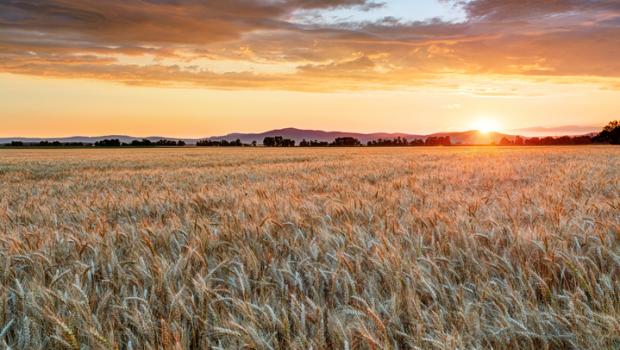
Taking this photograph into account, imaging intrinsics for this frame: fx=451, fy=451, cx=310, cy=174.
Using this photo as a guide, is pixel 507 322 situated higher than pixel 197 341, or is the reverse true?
pixel 507 322

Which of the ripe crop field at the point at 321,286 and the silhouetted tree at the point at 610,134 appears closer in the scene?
the ripe crop field at the point at 321,286

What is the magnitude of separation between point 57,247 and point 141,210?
7.24 ft

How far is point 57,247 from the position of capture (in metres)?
3.44

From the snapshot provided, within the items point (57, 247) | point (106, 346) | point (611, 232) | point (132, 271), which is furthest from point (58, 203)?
point (611, 232)

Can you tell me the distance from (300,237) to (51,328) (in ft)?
6.21

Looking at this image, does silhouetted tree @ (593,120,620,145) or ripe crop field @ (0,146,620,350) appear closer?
ripe crop field @ (0,146,620,350)

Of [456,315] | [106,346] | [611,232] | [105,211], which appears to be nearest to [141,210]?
[105,211]

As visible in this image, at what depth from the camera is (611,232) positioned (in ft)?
11.5

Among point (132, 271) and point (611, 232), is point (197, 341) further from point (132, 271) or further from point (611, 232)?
point (611, 232)

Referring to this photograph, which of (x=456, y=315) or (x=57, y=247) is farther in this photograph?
(x=57, y=247)

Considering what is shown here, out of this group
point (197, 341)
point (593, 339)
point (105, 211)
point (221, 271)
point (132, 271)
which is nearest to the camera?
point (593, 339)

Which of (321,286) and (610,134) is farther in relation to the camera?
(610,134)

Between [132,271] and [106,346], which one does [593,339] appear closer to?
[106,346]

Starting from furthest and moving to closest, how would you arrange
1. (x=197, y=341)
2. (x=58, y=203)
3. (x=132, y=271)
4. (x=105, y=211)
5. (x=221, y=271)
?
(x=58, y=203), (x=105, y=211), (x=221, y=271), (x=132, y=271), (x=197, y=341)
